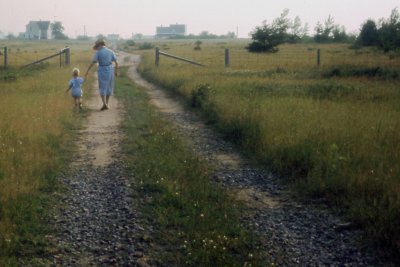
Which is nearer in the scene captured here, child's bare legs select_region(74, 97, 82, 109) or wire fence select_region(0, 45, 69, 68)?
child's bare legs select_region(74, 97, 82, 109)

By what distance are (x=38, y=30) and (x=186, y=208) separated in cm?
16549

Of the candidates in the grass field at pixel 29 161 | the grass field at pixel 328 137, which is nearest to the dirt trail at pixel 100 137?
the grass field at pixel 29 161

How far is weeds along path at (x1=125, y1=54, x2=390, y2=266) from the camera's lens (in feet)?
15.0

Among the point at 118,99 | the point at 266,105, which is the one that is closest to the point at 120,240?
the point at 266,105

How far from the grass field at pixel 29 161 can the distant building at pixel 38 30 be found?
149025 millimetres

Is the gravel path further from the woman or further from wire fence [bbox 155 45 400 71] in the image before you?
wire fence [bbox 155 45 400 71]

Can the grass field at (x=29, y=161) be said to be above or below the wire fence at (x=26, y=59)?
below

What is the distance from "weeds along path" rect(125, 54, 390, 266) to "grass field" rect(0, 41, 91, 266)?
2383 millimetres

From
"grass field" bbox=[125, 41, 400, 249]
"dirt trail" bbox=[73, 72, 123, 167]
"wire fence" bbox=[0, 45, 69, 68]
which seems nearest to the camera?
"grass field" bbox=[125, 41, 400, 249]

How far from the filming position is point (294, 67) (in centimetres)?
2483

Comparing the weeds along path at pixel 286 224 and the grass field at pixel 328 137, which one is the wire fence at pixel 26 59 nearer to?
the grass field at pixel 328 137

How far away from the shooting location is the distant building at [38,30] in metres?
153

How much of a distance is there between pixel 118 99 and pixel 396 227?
1235 cm

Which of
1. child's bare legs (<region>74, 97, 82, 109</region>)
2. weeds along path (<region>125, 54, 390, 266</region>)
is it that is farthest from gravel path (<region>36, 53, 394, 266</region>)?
child's bare legs (<region>74, 97, 82, 109</region>)
